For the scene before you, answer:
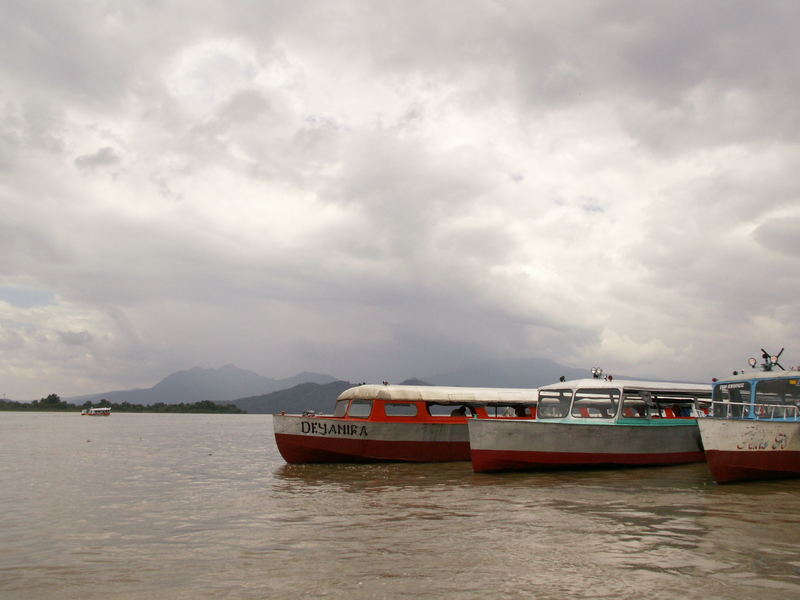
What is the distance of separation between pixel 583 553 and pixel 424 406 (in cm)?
1584

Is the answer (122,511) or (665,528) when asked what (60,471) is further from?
(665,528)

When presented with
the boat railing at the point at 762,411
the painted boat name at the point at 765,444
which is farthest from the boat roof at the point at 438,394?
the painted boat name at the point at 765,444

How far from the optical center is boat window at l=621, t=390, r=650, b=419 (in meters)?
22.1

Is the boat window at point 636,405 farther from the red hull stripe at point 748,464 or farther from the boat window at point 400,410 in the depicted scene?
the boat window at point 400,410

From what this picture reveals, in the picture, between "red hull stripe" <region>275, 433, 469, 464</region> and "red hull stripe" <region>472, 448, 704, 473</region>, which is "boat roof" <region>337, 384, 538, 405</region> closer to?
"red hull stripe" <region>275, 433, 469, 464</region>

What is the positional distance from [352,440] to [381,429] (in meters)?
1.20

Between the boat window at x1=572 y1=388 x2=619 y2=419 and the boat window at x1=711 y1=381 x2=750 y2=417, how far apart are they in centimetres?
316

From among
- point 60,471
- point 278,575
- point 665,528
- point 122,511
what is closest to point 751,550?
point 665,528

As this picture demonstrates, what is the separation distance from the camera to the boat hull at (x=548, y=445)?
20.0 metres

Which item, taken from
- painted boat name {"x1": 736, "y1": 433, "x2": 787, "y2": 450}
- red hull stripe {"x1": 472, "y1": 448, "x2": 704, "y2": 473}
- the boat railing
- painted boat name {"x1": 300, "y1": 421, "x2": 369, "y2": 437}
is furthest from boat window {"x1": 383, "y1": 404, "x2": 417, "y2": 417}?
painted boat name {"x1": 736, "y1": 433, "x2": 787, "y2": 450}

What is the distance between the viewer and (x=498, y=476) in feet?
65.5

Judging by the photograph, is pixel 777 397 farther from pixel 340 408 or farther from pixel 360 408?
pixel 340 408

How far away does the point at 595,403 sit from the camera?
73.4ft

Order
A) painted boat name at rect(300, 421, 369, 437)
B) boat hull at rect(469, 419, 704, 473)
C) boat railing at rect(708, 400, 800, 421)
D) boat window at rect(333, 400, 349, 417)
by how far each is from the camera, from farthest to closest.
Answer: boat window at rect(333, 400, 349, 417) < painted boat name at rect(300, 421, 369, 437) < boat hull at rect(469, 419, 704, 473) < boat railing at rect(708, 400, 800, 421)
